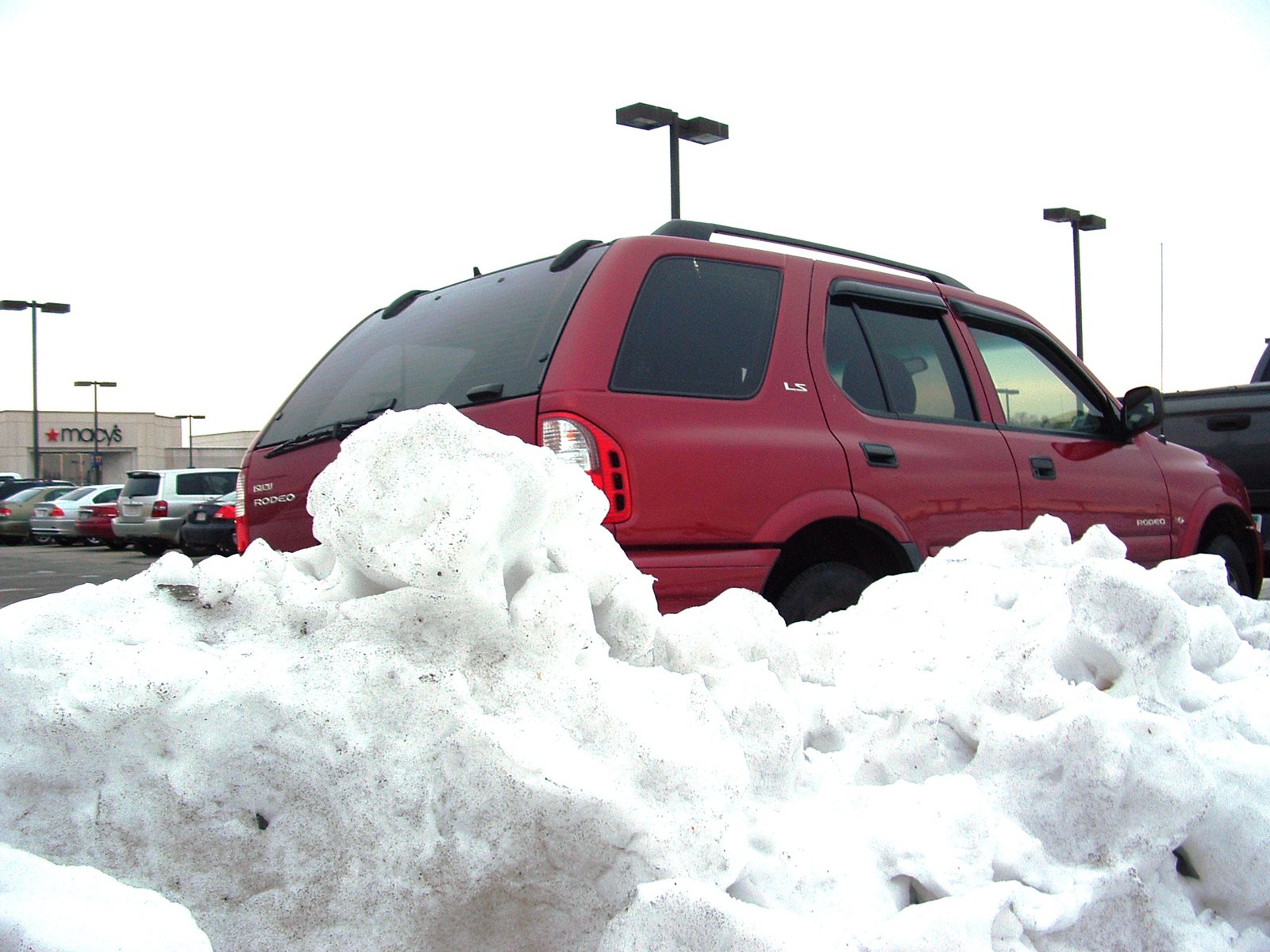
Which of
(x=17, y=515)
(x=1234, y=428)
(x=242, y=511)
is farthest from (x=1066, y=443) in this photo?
(x=17, y=515)

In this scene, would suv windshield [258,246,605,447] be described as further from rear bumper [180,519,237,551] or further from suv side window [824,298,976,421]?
rear bumper [180,519,237,551]

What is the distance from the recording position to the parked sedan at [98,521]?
875 inches

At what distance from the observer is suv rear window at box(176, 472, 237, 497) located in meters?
20.1

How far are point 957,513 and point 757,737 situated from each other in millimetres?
2114

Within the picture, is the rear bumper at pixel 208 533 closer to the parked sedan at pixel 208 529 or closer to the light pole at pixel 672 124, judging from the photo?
the parked sedan at pixel 208 529

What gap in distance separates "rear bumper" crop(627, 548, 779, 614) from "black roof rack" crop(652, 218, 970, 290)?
1126 millimetres

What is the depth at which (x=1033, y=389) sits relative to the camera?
15.3 ft

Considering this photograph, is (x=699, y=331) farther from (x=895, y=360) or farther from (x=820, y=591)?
(x=895, y=360)

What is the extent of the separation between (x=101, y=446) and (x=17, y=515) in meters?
50.5

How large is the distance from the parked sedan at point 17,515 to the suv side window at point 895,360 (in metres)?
26.9

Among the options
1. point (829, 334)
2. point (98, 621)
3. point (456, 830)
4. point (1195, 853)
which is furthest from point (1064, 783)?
point (829, 334)

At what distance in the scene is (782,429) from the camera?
333 cm

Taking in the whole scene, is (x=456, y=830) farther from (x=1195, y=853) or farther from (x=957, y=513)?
(x=957, y=513)

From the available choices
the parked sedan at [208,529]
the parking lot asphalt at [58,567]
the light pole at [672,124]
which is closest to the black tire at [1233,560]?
the light pole at [672,124]
